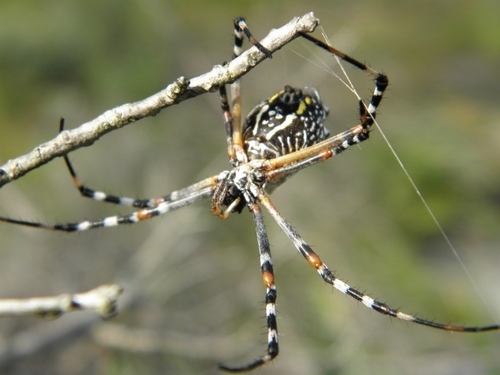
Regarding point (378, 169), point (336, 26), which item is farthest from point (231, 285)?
point (336, 26)

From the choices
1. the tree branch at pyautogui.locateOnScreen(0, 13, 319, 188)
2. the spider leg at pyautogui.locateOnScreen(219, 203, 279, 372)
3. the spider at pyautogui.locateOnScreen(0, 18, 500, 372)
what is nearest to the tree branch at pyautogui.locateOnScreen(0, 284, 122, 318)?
the tree branch at pyautogui.locateOnScreen(0, 13, 319, 188)

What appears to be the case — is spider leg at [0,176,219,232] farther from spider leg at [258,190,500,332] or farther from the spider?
spider leg at [258,190,500,332]

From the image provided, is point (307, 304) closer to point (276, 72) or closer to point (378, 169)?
point (378, 169)

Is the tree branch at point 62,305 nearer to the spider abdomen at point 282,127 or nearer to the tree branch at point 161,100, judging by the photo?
the tree branch at point 161,100

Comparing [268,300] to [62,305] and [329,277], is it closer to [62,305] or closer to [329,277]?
[329,277]

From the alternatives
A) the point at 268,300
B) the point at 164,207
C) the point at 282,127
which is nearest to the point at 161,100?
the point at 282,127

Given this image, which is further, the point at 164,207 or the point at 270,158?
the point at 164,207
